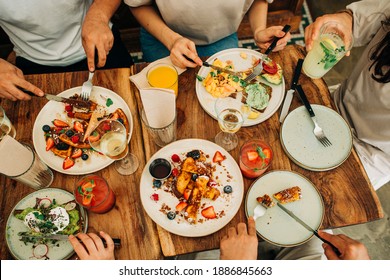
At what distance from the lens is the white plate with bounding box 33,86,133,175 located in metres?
1.58

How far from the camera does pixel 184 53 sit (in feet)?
5.74

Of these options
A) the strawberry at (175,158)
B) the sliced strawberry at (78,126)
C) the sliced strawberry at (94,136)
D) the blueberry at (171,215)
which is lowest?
the blueberry at (171,215)

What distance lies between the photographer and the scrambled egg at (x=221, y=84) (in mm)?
1748

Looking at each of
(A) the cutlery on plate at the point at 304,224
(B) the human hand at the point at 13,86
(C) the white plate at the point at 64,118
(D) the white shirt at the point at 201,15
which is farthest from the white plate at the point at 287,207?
(B) the human hand at the point at 13,86

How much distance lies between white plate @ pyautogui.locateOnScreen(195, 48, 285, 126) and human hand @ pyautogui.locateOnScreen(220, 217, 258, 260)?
1.99ft

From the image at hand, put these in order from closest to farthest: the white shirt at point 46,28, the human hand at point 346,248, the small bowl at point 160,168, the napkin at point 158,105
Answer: the human hand at point 346,248 → the napkin at point 158,105 → the small bowl at point 160,168 → the white shirt at point 46,28

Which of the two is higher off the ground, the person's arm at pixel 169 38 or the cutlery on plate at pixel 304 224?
the person's arm at pixel 169 38

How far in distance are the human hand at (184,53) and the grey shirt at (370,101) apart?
3.43 ft

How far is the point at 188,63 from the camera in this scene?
177 cm

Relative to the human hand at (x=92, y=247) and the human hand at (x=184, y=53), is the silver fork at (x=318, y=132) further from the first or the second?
the human hand at (x=92, y=247)

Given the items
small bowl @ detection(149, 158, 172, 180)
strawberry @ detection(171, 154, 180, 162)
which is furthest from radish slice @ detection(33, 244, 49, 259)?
strawberry @ detection(171, 154, 180, 162)

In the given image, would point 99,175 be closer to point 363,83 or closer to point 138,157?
point 138,157

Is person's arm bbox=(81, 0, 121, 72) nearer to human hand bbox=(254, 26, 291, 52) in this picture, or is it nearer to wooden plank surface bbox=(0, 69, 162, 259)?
wooden plank surface bbox=(0, 69, 162, 259)
